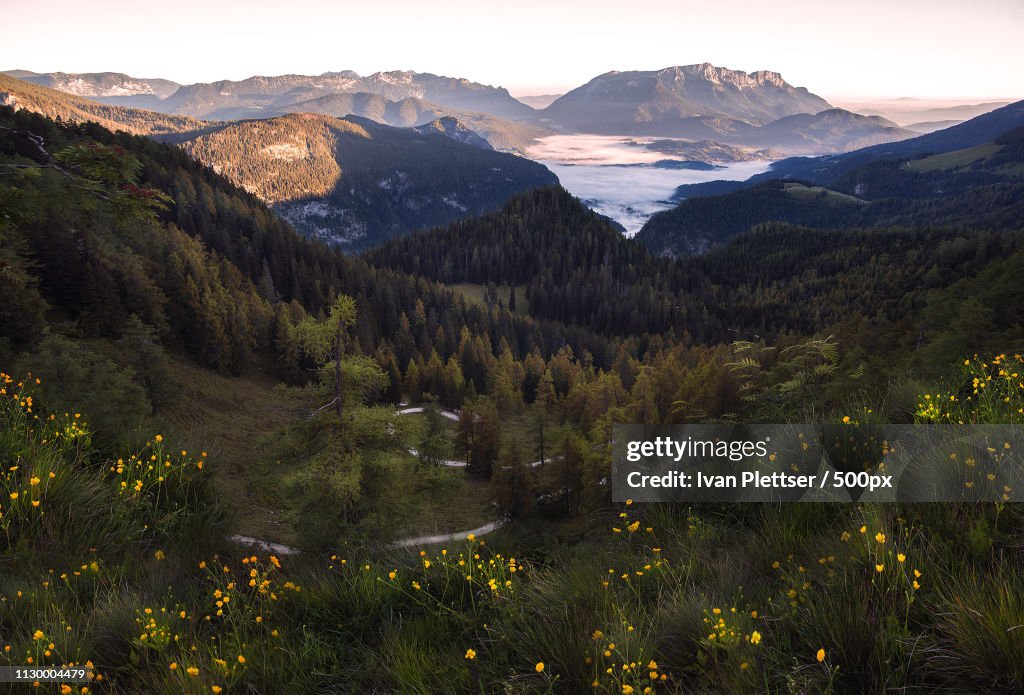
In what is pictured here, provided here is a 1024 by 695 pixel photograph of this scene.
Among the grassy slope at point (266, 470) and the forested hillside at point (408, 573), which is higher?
the forested hillside at point (408, 573)

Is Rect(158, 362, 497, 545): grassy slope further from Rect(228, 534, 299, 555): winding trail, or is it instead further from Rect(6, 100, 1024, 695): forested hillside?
Rect(228, 534, 299, 555): winding trail

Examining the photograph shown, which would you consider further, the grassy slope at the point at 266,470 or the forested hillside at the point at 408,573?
the grassy slope at the point at 266,470

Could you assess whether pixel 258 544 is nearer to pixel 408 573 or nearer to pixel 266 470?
pixel 408 573

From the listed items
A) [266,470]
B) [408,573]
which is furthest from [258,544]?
[266,470]

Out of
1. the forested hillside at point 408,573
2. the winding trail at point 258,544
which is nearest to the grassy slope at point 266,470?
the forested hillside at point 408,573

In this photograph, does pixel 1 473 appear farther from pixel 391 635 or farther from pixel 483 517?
pixel 483 517

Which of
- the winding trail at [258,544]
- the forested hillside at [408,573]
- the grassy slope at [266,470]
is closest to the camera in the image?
the forested hillside at [408,573]

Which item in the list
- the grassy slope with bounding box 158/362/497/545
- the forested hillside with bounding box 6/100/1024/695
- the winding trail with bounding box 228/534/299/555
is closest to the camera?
the forested hillside with bounding box 6/100/1024/695

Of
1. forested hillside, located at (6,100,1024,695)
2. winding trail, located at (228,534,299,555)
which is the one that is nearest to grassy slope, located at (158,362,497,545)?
forested hillside, located at (6,100,1024,695)

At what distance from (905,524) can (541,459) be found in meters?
55.8

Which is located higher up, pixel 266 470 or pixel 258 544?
pixel 258 544

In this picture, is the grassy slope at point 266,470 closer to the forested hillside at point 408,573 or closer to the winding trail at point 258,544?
the forested hillside at point 408,573

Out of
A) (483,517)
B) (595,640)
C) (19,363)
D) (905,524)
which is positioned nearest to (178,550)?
(595,640)

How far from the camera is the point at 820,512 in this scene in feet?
18.6
